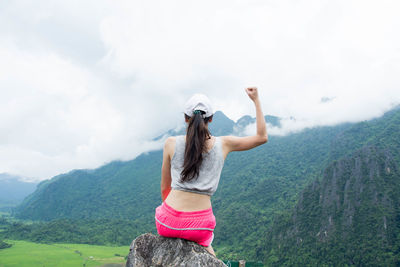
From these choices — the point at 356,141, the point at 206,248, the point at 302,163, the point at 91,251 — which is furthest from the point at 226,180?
the point at 206,248

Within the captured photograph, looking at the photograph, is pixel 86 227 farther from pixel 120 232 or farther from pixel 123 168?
pixel 123 168

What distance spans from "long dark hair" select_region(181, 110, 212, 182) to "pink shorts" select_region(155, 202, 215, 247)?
0.29 metres

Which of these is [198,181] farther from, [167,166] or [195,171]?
[167,166]

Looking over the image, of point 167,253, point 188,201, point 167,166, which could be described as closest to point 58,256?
point 167,253

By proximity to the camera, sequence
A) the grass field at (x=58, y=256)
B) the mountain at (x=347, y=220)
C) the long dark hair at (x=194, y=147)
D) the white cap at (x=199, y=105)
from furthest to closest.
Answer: the grass field at (x=58, y=256) → the mountain at (x=347, y=220) → the white cap at (x=199, y=105) → the long dark hair at (x=194, y=147)

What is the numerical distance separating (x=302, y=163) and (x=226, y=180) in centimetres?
3043

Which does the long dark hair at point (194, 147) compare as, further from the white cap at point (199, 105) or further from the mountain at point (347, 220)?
the mountain at point (347, 220)

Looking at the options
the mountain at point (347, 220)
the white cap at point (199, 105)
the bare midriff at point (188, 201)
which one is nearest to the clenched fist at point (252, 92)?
the white cap at point (199, 105)

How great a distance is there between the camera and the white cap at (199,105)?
237 cm

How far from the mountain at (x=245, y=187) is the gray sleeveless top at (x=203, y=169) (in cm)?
5513

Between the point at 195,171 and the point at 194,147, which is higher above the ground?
the point at 194,147

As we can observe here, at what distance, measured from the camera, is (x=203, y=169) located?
233 cm

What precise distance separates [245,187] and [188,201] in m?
107

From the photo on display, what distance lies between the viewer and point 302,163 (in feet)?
355
